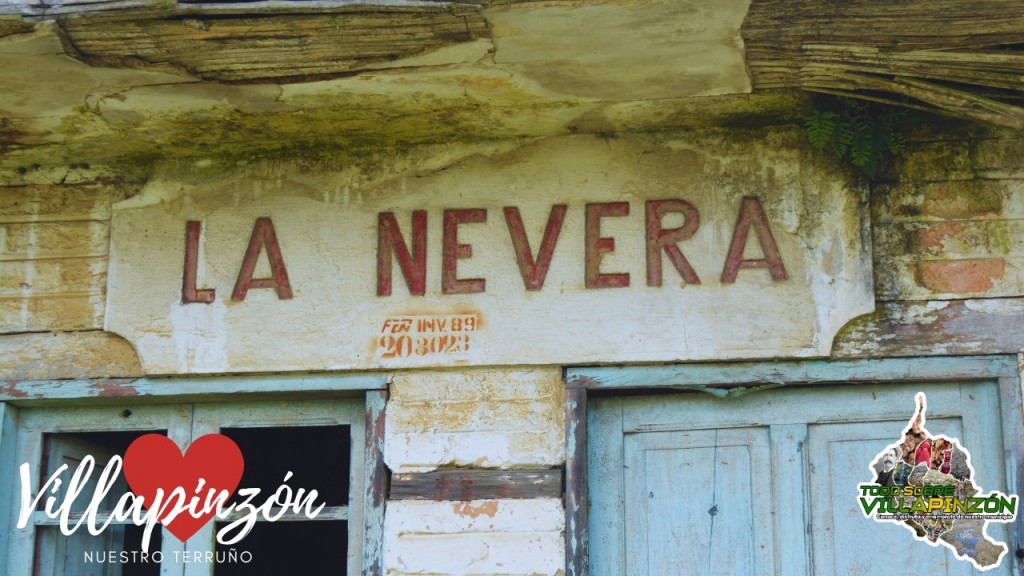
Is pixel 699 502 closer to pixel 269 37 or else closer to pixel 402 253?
pixel 402 253

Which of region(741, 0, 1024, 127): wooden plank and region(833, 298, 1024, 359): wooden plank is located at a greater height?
region(741, 0, 1024, 127): wooden plank

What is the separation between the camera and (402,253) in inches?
175

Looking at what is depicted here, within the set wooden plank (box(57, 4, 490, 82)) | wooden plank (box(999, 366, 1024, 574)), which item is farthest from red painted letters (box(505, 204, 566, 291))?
wooden plank (box(999, 366, 1024, 574))

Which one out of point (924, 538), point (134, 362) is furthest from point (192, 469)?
point (924, 538)

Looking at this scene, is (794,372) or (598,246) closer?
(794,372)

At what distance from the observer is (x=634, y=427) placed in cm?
429

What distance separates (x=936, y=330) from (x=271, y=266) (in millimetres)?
2222

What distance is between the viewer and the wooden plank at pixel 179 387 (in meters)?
4.37

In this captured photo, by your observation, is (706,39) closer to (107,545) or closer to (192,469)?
(192,469)

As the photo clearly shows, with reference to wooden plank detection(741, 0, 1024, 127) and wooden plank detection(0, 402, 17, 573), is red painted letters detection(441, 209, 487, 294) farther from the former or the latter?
wooden plank detection(0, 402, 17, 573)

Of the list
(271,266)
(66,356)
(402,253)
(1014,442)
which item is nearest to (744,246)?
(1014,442)

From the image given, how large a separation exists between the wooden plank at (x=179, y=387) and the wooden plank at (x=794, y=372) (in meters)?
0.77

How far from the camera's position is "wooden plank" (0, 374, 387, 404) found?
14.3 feet

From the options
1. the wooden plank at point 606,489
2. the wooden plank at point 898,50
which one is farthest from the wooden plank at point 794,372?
the wooden plank at point 898,50
